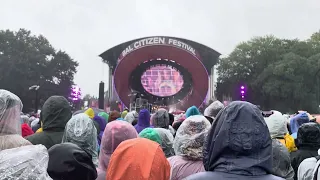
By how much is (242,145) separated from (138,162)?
750mm

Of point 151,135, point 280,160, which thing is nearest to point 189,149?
point 151,135

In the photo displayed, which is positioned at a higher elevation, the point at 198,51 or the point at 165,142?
the point at 198,51

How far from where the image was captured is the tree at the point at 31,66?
153 ft

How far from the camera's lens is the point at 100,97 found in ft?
97.1

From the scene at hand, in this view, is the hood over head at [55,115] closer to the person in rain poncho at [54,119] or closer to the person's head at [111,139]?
the person in rain poncho at [54,119]

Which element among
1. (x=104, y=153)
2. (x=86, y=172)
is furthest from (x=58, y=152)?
(x=104, y=153)

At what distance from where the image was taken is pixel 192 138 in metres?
3.26

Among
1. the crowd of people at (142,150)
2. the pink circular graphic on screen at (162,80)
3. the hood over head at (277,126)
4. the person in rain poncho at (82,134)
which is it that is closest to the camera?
the crowd of people at (142,150)

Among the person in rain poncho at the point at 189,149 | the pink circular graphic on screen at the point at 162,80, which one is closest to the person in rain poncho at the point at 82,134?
the person in rain poncho at the point at 189,149

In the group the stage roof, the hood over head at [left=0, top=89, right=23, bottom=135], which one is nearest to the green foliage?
the stage roof

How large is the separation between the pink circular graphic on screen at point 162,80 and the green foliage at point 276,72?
6.92m

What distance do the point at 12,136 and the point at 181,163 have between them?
123 centimetres

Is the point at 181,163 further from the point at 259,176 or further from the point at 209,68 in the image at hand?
the point at 209,68

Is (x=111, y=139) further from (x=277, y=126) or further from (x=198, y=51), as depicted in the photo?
(x=198, y=51)
